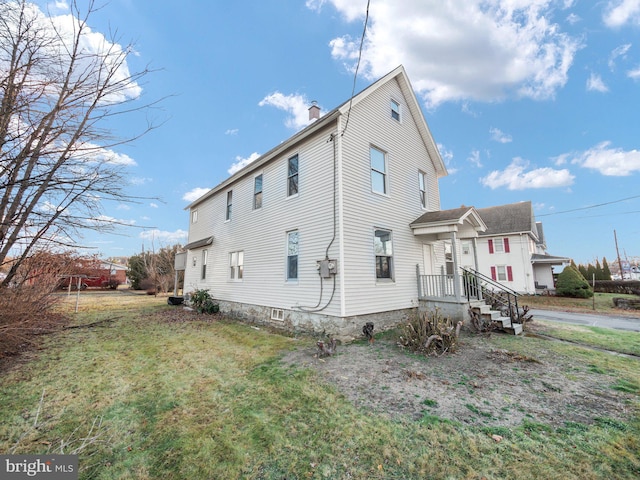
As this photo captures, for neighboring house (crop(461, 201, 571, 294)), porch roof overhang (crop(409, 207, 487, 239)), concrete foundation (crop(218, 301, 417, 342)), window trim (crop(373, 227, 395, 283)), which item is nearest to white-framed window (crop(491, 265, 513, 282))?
neighboring house (crop(461, 201, 571, 294))

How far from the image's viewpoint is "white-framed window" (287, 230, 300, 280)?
27.0 feet

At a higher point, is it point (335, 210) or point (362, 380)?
point (335, 210)

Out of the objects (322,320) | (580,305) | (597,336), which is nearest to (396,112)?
(322,320)

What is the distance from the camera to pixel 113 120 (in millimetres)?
2617

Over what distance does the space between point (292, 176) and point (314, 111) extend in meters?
3.83

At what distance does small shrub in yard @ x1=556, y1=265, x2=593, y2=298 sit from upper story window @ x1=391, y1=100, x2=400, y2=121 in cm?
1880

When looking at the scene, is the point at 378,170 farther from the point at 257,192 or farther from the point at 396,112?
the point at 257,192

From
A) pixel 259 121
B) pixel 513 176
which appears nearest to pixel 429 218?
pixel 259 121

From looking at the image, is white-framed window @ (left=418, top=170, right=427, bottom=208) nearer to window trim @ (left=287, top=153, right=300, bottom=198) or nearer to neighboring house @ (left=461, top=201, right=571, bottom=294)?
window trim @ (left=287, top=153, right=300, bottom=198)

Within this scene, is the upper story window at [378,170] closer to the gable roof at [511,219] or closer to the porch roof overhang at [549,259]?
the gable roof at [511,219]

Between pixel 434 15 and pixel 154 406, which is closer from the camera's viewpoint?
pixel 154 406

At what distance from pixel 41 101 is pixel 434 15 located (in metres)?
6.95

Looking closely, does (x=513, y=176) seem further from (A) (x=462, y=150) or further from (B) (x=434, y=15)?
(B) (x=434, y=15)

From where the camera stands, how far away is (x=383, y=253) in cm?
816
